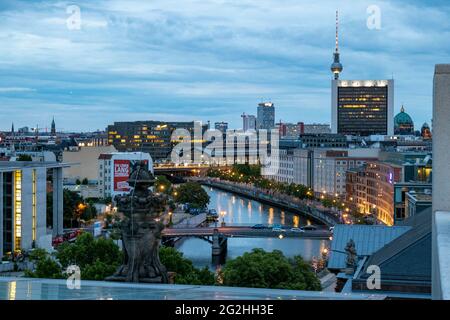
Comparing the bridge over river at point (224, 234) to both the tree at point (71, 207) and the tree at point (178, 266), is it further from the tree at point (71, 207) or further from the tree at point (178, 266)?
the tree at point (178, 266)

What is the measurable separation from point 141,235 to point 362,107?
85.8m

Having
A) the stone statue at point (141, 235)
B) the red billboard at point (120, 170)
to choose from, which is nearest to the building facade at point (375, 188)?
the red billboard at point (120, 170)

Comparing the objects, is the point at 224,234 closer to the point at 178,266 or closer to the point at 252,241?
the point at 252,241

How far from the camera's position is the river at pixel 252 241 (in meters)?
27.9

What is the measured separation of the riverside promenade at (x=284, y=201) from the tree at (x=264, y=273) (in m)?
24.1

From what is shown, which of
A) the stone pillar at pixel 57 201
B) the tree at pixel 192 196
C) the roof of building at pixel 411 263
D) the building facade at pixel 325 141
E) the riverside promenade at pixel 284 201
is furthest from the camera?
the building facade at pixel 325 141

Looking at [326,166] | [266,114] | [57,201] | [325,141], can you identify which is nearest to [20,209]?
[57,201]

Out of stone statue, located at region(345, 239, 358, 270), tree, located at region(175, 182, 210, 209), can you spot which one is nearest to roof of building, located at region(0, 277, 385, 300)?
stone statue, located at region(345, 239, 358, 270)

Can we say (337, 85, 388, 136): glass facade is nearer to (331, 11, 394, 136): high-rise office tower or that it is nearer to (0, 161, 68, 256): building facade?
(331, 11, 394, 136): high-rise office tower

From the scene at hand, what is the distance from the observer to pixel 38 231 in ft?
79.6

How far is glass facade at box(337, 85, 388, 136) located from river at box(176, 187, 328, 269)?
36.6 metres

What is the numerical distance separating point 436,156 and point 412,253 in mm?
7049

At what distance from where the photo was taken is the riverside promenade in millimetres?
42406

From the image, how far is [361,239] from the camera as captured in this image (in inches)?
572
